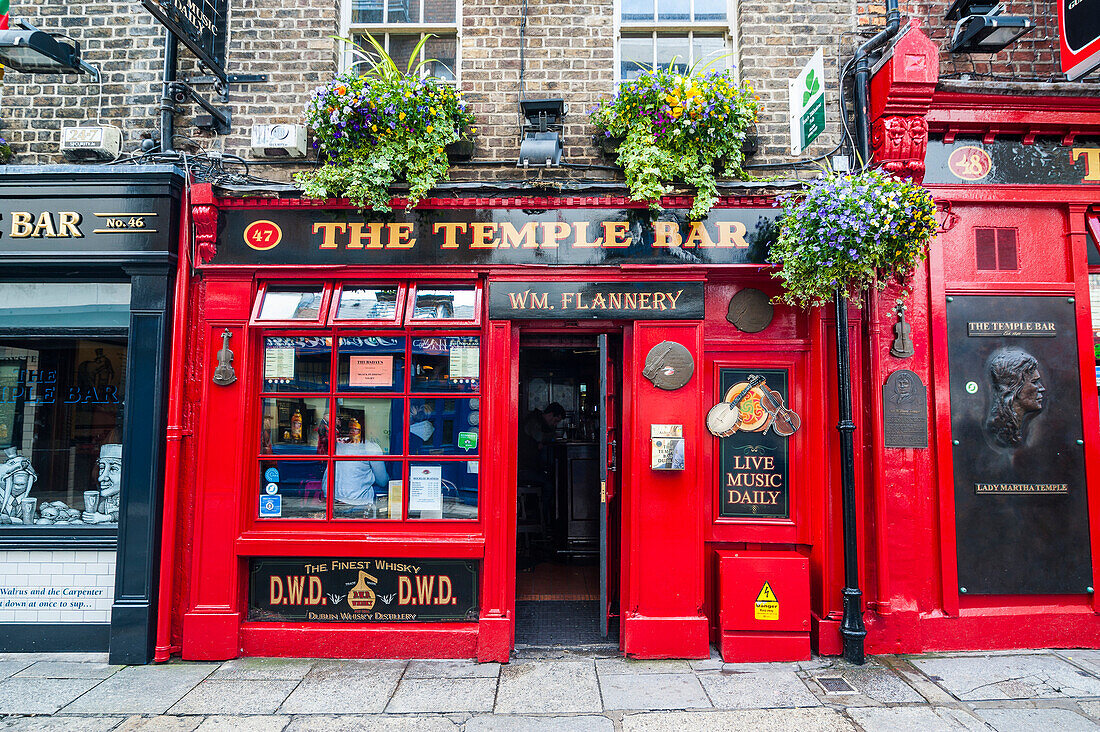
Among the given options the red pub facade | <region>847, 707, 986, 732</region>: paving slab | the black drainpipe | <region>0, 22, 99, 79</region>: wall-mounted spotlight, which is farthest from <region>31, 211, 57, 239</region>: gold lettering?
<region>847, 707, 986, 732</region>: paving slab

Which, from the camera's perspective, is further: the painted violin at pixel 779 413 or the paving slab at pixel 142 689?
the painted violin at pixel 779 413

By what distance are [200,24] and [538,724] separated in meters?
6.27

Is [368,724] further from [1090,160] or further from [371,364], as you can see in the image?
[1090,160]

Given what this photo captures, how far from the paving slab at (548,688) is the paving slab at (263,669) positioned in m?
1.65

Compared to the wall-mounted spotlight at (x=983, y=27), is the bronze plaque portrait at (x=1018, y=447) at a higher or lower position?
lower

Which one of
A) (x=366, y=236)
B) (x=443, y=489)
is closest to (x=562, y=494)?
(x=443, y=489)

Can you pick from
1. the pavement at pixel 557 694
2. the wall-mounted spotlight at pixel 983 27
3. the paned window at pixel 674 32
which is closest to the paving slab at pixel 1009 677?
the pavement at pixel 557 694

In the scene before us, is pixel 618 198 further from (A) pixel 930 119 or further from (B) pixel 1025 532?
(B) pixel 1025 532

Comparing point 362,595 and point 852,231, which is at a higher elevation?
point 852,231

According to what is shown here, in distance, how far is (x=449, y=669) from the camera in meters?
4.90

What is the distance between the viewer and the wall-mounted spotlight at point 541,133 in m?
5.30

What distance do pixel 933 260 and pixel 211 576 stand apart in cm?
687

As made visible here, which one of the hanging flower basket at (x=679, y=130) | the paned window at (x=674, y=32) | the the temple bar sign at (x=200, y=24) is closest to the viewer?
the the temple bar sign at (x=200, y=24)

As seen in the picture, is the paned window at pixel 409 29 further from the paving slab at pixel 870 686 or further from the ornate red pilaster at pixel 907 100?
the paving slab at pixel 870 686
